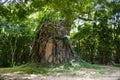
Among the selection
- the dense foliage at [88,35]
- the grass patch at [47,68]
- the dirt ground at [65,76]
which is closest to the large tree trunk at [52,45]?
the grass patch at [47,68]

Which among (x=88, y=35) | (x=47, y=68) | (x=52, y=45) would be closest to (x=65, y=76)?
(x=47, y=68)

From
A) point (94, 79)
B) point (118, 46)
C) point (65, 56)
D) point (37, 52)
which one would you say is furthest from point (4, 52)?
point (94, 79)

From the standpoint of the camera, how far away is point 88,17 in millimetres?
19062

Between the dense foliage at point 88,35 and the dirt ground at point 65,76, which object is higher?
the dense foliage at point 88,35

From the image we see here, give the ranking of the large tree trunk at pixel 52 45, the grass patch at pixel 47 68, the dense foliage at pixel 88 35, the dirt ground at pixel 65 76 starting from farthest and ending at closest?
the dense foliage at pixel 88 35 < the large tree trunk at pixel 52 45 < the grass patch at pixel 47 68 < the dirt ground at pixel 65 76

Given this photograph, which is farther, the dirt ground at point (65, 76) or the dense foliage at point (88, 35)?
the dense foliage at point (88, 35)

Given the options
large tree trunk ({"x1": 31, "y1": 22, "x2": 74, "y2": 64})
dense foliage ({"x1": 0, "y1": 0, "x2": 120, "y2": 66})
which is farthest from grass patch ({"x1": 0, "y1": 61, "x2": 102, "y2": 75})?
dense foliage ({"x1": 0, "y1": 0, "x2": 120, "y2": 66})

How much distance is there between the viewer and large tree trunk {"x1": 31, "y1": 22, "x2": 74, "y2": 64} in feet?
44.6

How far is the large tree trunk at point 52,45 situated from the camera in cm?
1360

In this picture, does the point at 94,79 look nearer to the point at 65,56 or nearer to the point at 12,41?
the point at 65,56

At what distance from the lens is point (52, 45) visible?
1378cm

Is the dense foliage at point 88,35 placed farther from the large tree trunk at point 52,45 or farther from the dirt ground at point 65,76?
the dirt ground at point 65,76

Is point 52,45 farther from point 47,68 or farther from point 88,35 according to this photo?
point 88,35

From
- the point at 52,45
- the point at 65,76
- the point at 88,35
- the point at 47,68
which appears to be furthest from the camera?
the point at 88,35
